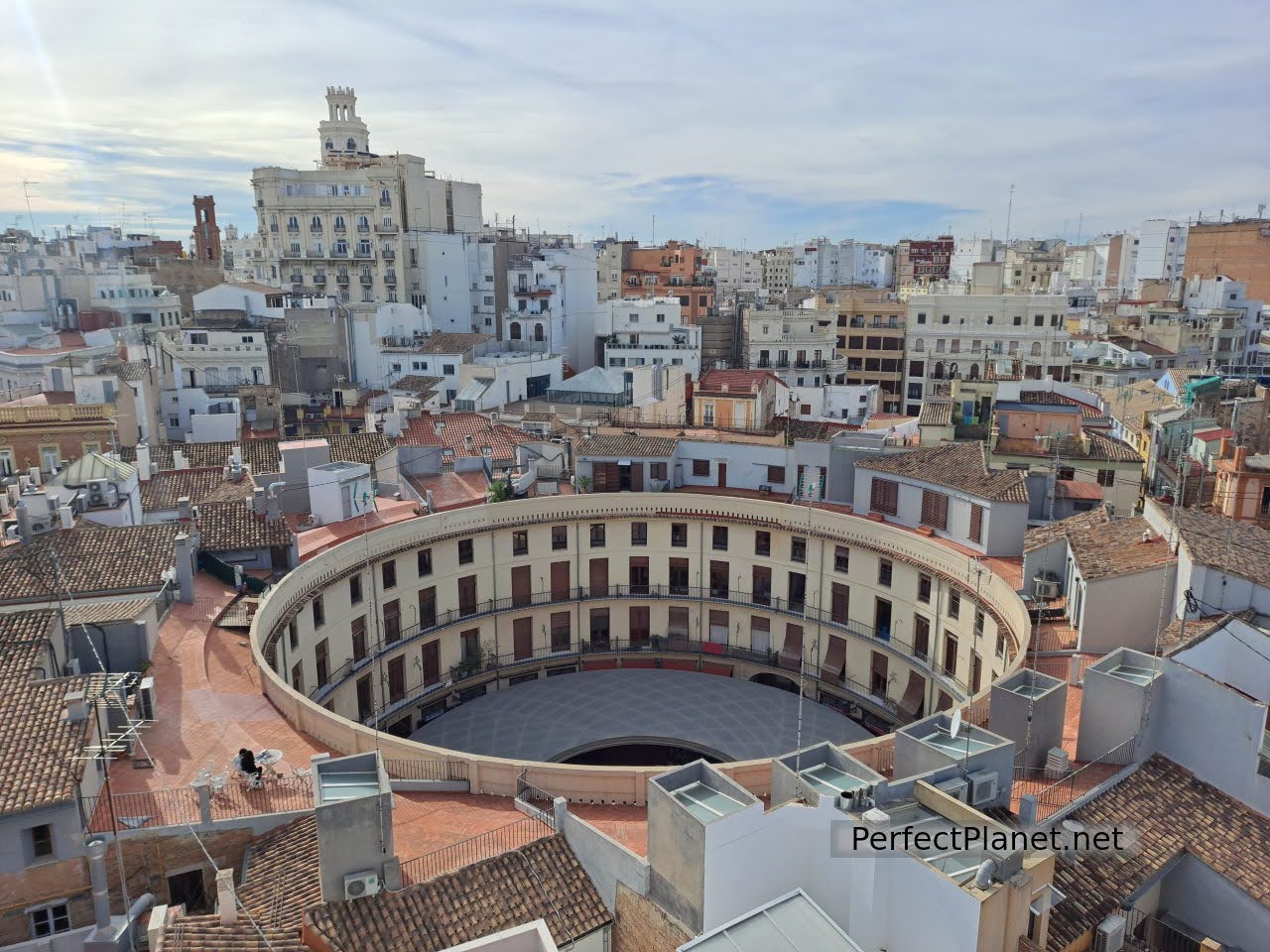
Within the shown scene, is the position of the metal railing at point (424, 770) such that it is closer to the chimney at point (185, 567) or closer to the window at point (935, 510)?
the chimney at point (185, 567)

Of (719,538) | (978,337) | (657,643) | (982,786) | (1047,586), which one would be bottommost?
(657,643)

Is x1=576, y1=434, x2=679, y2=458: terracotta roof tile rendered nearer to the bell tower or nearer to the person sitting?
the person sitting

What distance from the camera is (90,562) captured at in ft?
89.4

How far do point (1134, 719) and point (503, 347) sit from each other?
188 feet

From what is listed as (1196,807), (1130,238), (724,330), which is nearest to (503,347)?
(724,330)

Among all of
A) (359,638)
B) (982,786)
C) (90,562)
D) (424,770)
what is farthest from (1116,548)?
(90,562)

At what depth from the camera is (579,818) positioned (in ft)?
63.5

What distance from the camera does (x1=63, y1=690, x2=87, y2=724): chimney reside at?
724 inches

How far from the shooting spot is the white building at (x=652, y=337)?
70.7 m

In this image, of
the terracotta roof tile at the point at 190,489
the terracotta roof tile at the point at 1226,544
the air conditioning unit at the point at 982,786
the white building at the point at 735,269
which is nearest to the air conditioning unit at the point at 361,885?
the air conditioning unit at the point at 982,786

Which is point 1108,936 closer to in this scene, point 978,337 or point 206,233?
point 978,337

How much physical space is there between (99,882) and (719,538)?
28.0 meters

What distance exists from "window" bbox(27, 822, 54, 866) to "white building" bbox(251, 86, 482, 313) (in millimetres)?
64182

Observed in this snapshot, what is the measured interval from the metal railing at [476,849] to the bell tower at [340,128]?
8208 cm
